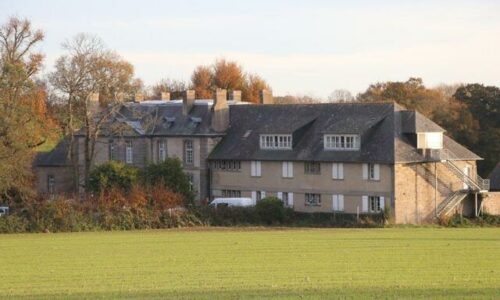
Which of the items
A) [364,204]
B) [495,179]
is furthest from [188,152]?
[495,179]

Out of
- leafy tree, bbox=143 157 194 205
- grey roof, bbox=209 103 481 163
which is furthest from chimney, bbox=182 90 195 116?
leafy tree, bbox=143 157 194 205

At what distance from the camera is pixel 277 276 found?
89.3ft

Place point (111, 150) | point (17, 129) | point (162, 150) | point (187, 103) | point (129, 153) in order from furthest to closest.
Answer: point (111, 150) < point (129, 153) < point (187, 103) < point (162, 150) < point (17, 129)

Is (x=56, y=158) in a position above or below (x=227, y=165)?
above

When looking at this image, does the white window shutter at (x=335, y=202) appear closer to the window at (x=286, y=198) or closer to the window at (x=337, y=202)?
the window at (x=337, y=202)

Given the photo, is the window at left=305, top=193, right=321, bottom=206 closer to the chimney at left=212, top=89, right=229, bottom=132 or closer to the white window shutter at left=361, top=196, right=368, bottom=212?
the white window shutter at left=361, top=196, right=368, bottom=212

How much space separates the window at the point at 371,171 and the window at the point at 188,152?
14394 millimetres

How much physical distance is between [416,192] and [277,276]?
125 feet

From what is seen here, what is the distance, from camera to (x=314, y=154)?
67.2 metres

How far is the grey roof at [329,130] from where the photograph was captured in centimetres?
6444

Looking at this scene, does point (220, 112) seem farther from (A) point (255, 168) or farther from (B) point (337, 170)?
(B) point (337, 170)

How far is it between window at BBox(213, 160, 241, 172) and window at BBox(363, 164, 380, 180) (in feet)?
33.1

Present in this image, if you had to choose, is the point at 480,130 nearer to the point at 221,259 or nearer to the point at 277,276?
the point at 221,259

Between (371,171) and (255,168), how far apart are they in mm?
9150
